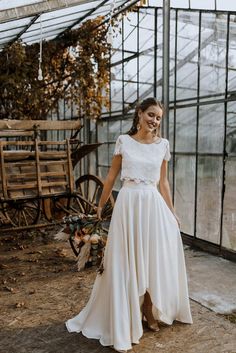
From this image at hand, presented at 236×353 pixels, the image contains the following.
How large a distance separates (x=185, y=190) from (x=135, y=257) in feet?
8.45

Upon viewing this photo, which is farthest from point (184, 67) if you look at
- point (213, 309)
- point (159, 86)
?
point (213, 309)

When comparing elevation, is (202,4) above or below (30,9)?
above

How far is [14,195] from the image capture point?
14.3 ft

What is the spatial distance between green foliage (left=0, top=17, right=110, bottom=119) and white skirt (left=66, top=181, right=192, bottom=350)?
15.1 ft

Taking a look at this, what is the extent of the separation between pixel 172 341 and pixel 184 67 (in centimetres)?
349

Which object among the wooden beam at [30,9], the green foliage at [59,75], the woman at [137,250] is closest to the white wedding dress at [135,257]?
the woman at [137,250]

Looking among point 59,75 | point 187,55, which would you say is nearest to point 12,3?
point 187,55

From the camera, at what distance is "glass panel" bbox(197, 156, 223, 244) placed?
441 centimetres

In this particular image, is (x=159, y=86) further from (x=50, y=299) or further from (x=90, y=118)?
(x=50, y=299)

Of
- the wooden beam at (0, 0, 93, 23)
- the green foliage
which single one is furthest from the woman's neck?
the green foliage

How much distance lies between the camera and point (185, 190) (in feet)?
16.1

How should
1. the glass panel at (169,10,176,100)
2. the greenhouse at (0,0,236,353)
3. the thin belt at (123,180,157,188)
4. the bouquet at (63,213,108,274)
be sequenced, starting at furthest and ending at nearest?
the glass panel at (169,10,176,100) < the bouquet at (63,213,108,274) < the greenhouse at (0,0,236,353) < the thin belt at (123,180,157,188)

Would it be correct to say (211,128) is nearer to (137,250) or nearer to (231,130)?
(231,130)

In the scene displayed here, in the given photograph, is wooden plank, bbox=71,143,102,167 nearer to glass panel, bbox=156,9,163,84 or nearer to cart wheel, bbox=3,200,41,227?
cart wheel, bbox=3,200,41,227
